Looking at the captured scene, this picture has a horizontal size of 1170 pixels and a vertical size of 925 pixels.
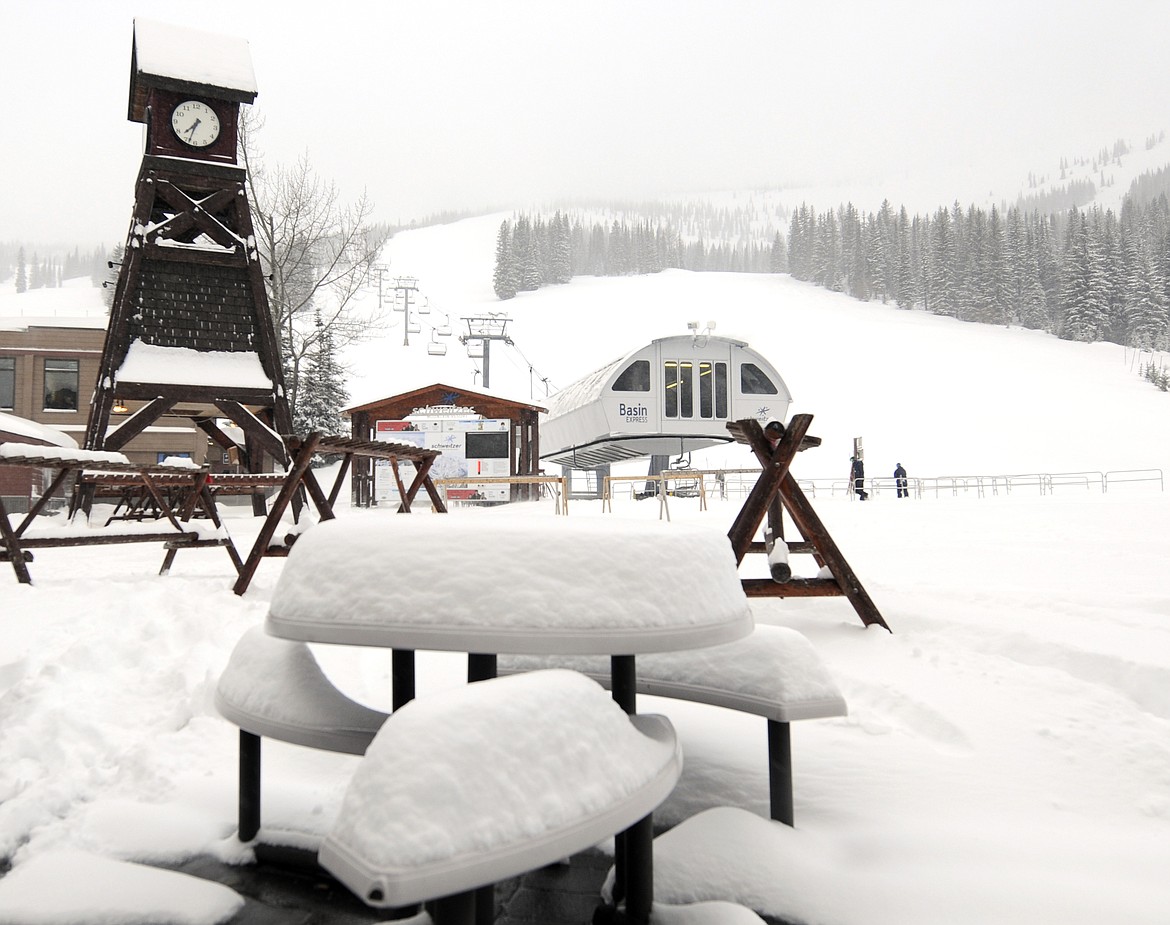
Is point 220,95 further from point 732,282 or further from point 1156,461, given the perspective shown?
point 732,282

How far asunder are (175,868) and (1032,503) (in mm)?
15990

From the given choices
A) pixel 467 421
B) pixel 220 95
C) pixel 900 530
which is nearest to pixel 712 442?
pixel 467 421

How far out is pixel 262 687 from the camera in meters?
1.67

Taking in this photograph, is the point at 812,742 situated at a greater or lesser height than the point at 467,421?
lesser

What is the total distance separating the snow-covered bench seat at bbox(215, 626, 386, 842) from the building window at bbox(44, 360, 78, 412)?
89.2ft

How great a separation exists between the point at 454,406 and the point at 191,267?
727 centimetres

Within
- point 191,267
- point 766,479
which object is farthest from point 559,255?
point 766,479

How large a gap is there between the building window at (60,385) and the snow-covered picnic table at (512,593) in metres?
27.7

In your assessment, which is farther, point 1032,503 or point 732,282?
point 732,282

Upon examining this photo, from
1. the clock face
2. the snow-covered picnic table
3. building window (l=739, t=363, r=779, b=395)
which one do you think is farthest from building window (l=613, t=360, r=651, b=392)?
the snow-covered picnic table

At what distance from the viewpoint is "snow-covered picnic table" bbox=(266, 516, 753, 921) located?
4.30 ft

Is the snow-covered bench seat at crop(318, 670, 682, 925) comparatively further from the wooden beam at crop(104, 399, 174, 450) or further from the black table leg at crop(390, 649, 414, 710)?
the wooden beam at crop(104, 399, 174, 450)

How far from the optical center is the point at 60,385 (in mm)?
23734

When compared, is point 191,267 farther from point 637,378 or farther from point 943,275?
point 943,275
